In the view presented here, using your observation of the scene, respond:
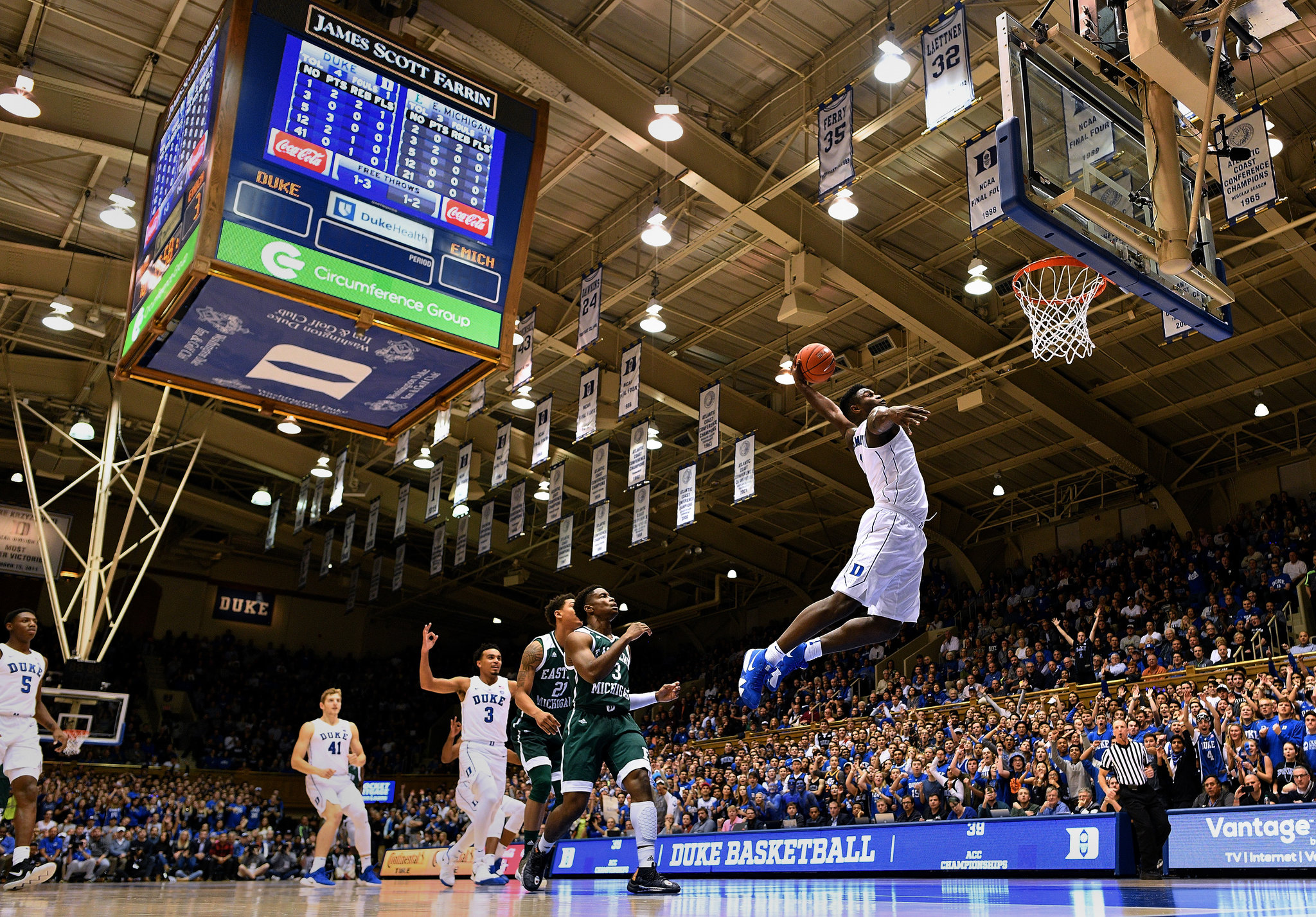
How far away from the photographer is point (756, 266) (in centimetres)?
1972

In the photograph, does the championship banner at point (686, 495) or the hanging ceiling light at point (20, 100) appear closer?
the hanging ceiling light at point (20, 100)

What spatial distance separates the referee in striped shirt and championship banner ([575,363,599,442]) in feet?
34.7

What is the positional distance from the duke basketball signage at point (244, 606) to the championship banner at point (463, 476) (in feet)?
69.4

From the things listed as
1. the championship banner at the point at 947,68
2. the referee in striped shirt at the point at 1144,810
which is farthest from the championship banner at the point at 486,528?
the referee in striped shirt at the point at 1144,810

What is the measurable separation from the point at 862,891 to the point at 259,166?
7701 mm

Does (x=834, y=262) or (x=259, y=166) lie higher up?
(x=834, y=262)

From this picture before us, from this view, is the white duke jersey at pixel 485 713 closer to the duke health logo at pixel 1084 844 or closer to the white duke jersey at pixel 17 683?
the white duke jersey at pixel 17 683

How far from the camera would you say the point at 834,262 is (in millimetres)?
17828

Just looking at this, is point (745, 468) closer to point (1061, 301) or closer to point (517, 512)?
point (517, 512)

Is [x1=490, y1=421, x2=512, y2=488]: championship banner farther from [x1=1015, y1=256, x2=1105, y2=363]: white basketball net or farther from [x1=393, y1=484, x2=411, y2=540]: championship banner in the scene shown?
[x1=1015, y1=256, x2=1105, y2=363]: white basketball net

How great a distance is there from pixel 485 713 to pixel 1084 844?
6.03 meters

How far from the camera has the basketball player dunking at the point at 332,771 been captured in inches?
424

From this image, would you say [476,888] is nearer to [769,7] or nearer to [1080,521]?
[769,7]

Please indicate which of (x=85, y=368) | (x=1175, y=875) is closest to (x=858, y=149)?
(x=1175, y=875)
